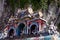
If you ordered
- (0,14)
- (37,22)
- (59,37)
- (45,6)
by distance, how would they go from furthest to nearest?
(0,14) → (45,6) → (37,22) → (59,37)

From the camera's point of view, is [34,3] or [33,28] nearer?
[33,28]

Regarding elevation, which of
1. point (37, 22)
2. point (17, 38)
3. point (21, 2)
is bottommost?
point (17, 38)

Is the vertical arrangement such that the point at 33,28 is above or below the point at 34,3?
below

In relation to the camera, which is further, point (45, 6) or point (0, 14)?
point (0, 14)

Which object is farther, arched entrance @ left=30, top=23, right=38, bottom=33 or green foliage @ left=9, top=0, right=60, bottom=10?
green foliage @ left=9, top=0, right=60, bottom=10

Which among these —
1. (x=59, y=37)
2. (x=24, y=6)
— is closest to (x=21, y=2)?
(x=24, y=6)

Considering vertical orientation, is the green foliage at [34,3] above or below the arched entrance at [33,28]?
above

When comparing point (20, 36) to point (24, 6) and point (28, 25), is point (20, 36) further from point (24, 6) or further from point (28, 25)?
point (24, 6)

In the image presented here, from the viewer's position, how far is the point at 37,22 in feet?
38.1

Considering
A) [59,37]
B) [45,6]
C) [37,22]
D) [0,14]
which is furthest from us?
[0,14]

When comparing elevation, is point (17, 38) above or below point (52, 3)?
below

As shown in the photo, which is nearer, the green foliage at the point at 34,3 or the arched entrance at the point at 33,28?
the arched entrance at the point at 33,28

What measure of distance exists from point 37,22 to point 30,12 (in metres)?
1.00

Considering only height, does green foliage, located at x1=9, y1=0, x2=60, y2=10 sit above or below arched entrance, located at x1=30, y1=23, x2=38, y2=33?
above
